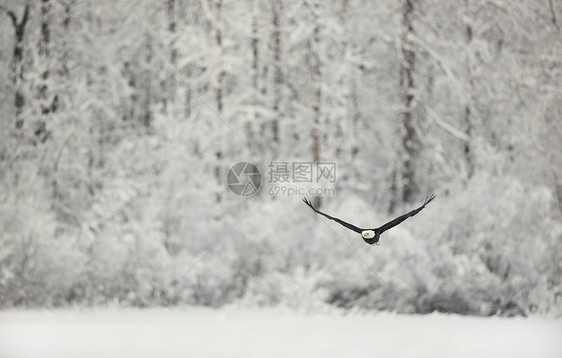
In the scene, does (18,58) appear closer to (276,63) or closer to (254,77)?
(254,77)

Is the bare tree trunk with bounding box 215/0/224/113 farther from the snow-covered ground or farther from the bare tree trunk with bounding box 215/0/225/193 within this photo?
the snow-covered ground

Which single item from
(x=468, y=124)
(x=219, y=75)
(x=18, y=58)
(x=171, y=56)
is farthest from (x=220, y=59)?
(x=468, y=124)

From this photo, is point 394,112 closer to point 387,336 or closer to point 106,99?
point 106,99

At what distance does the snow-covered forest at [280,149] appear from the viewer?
1560cm

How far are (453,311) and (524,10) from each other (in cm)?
586

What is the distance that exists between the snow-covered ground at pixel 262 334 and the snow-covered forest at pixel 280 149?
71cm

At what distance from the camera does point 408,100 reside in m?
18.5

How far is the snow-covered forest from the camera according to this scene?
15.6m

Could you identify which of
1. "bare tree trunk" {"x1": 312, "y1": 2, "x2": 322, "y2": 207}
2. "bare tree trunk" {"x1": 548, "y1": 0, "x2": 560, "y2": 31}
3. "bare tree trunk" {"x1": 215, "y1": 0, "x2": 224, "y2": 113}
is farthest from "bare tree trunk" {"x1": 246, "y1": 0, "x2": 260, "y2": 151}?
"bare tree trunk" {"x1": 548, "y1": 0, "x2": 560, "y2": 31}

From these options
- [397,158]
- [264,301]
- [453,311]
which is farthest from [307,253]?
[397,158]

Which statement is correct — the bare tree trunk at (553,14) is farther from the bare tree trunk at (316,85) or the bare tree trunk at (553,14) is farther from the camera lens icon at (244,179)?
the camera lens icon at (244,179)

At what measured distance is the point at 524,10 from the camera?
17984 millimetres

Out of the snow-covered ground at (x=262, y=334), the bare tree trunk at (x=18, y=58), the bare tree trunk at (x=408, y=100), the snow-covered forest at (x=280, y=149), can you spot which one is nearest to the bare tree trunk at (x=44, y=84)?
the snow-covered forest at (x=280, y=149)

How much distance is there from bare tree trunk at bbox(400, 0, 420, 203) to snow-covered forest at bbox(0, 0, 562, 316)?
1.6 inches
